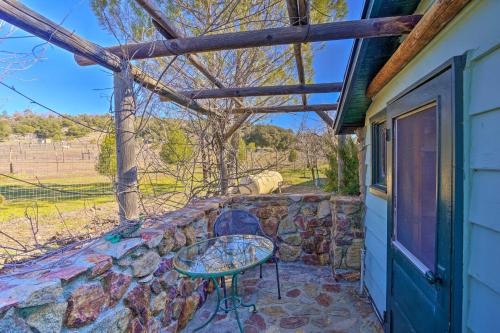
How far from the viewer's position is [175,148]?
13.4 ft

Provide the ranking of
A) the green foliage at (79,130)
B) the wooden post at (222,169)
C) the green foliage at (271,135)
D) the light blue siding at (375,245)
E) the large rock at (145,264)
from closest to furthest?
1. the large rock at (145,264)
2. the light blue siding at (375,245)
3. the green foliage at (79,130)
4. the wooden post at (222,169)
5. the green foliage at (271,135)

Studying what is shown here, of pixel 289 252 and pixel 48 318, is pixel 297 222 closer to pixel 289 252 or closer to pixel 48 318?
pixel 289 252

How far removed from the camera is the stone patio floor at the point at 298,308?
7.87 feet

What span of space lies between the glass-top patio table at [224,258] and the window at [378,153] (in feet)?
4.24

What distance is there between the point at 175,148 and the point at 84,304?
9.39 ft

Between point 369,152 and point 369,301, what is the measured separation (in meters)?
1.58

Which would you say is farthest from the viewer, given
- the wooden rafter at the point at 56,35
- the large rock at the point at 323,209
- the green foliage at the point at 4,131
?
the large rock at the point at 323,209

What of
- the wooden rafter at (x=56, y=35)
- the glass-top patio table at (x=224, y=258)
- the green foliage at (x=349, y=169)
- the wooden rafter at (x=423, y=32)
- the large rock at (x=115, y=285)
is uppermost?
the wooden rafter at (x=56, y=35)

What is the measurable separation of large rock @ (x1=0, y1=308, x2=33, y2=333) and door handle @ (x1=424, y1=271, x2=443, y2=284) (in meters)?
1.84

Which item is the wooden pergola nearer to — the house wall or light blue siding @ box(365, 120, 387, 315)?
the house wall

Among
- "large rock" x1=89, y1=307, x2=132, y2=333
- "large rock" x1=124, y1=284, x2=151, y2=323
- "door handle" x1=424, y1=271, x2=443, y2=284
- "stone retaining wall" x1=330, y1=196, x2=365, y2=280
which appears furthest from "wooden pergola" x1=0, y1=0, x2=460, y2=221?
"stone retaining wall" x1=330, y1=196, x2=365, y2=280

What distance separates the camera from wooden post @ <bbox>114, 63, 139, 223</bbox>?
2.40 metres

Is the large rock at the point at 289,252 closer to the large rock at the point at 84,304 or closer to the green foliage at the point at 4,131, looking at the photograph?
the large rock at the point at 84,304

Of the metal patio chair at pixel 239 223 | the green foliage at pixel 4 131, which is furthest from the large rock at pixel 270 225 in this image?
the green foliage at pixel 4 131
